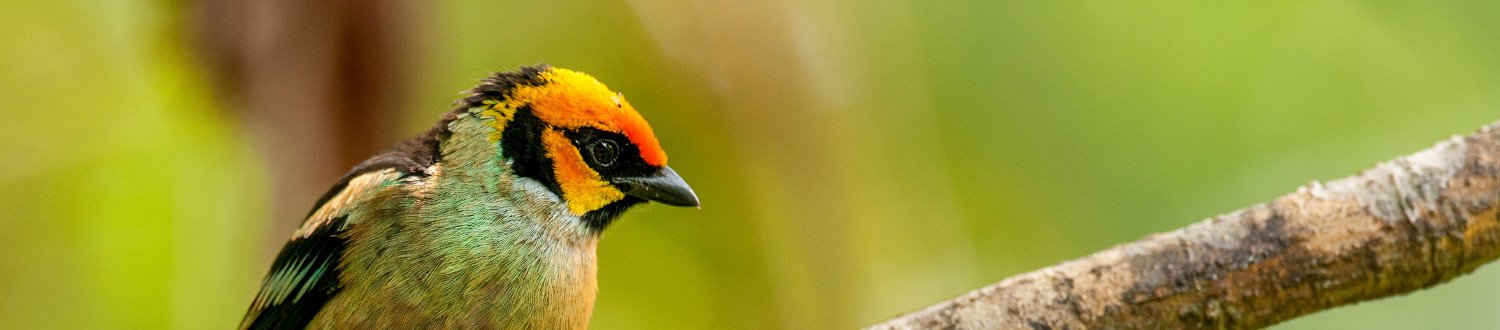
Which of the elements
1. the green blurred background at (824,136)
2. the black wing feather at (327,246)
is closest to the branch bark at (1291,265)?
the black wing feather at (327,246)

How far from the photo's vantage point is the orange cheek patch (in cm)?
346

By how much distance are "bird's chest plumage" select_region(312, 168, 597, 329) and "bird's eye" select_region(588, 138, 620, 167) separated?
206 millimetres

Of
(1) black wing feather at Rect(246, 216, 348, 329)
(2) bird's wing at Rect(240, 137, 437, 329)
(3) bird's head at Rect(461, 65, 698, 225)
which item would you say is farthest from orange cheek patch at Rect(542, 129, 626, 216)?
(1) black wing feather at Rect(246, 216, 348, 329)

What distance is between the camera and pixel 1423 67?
17.5ft

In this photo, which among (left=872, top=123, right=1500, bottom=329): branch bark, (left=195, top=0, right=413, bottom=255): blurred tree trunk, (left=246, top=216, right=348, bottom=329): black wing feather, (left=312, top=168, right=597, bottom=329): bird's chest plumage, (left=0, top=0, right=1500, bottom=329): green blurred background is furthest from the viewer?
(left=0, top=0, right=1500, bottom=329): green blurred background

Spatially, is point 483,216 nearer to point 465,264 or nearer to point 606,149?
point 465,264

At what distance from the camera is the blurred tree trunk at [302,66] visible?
333 cm

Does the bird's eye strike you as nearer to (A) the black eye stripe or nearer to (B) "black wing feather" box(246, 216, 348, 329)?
(A) the black eye stripe

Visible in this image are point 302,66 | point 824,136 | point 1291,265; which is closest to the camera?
point 1291,265

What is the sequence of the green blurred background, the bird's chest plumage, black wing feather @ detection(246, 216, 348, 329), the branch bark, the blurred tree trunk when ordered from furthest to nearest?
the green blurred background → black wing feather @ detection(246, 216, 348, 329) → the blurred tree trunk → the bird's chest plumage → the branch bark

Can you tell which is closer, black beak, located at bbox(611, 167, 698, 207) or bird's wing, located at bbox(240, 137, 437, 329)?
bird's wing, located at bbox(240, 137, 437, 329)

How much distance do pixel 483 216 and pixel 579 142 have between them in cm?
36

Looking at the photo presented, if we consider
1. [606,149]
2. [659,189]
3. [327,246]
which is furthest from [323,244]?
[659,189]

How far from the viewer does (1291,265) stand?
304cm
